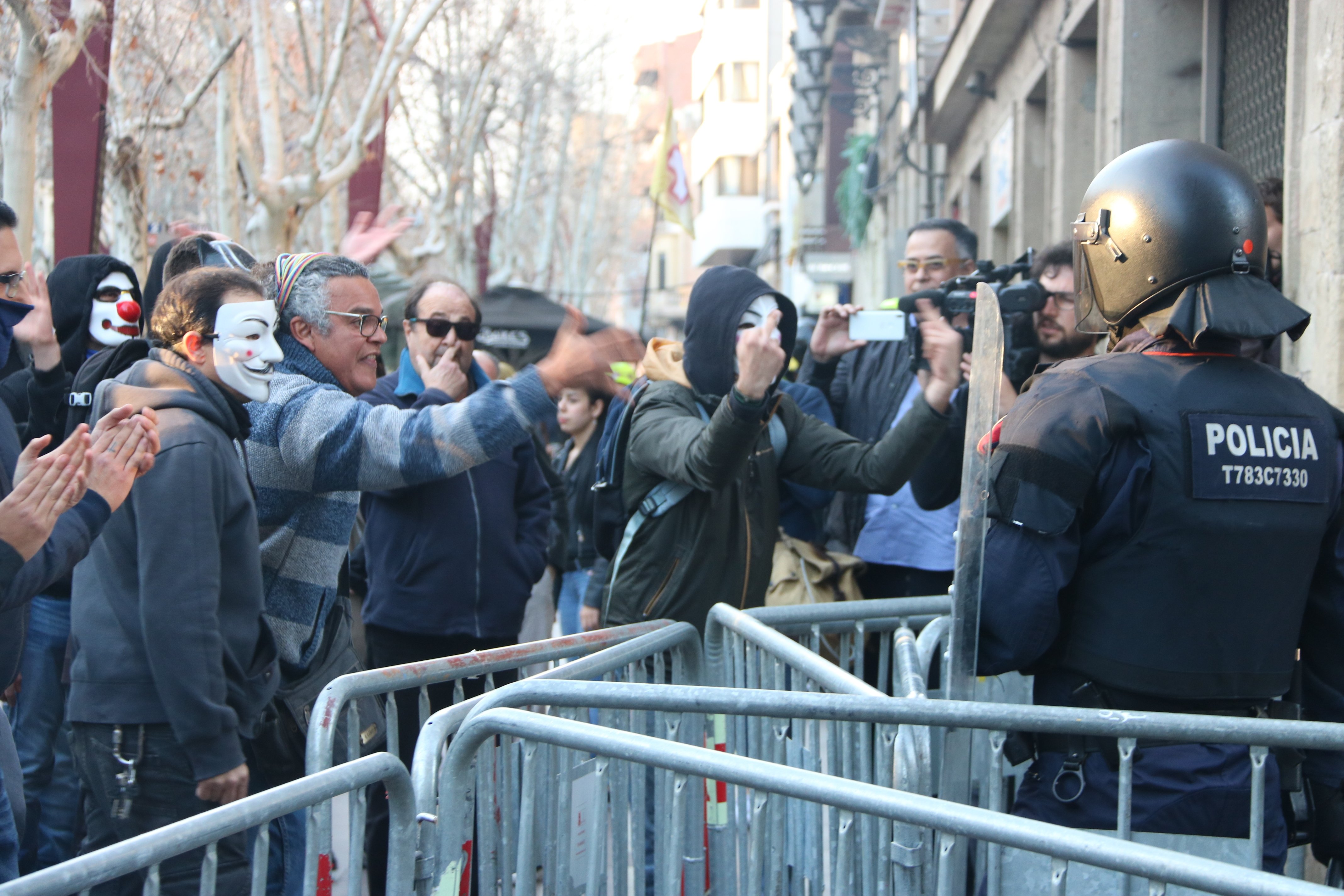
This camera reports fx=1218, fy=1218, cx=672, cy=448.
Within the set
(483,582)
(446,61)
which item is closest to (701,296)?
(483,582)

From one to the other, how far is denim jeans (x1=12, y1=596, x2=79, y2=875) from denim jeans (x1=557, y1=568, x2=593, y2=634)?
3060 mm

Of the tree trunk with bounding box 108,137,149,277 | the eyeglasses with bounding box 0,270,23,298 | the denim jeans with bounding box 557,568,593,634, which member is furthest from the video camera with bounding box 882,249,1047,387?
the tree trunk with bounding box 108,137,149,277

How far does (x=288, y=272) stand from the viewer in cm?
328

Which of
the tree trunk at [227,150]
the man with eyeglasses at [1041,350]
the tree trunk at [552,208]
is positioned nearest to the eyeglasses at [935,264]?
the man with eyeglasses at [1041,350]

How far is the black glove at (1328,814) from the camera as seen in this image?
90.4 inches

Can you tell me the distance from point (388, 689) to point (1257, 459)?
1780 mm

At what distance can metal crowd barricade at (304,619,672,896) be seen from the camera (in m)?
2.08

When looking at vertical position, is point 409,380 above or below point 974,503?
above

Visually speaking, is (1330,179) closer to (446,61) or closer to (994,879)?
(994,879)

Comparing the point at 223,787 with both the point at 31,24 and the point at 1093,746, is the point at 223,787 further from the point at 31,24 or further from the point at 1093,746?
the point at 31,24

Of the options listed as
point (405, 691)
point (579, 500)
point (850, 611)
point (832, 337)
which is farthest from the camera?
point (579, 500)

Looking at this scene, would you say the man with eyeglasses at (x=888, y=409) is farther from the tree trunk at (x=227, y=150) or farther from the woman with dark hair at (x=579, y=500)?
the tree trunk at (x=227, y=150)

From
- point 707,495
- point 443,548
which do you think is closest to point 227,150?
point 443,548

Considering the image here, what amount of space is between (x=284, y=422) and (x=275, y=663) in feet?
1.94
